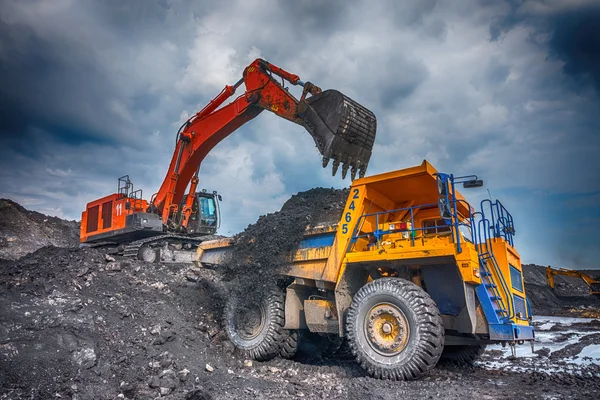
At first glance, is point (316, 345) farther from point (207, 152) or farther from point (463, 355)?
point (207, 152)

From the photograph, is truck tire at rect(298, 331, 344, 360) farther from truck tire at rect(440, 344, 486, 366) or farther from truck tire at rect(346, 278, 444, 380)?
truck tire at rect(440, 344, 486, 366)

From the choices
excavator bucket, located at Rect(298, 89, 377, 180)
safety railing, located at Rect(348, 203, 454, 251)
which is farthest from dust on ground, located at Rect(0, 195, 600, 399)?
excavator bucket, located at Rect(298, 89, 377, 180)

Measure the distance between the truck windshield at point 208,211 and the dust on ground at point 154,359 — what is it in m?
6.07

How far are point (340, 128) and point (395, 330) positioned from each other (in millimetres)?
3777

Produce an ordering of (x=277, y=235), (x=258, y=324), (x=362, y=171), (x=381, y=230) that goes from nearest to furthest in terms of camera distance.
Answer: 1. (x=381, y=230)
2. (x=277, y=235)
3. (x=258, y=324)
4. (x=362, y=171)

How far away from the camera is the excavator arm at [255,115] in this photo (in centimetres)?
830

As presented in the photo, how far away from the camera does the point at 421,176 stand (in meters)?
6.65

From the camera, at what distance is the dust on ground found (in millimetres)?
5152

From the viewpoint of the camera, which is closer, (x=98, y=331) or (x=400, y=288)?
(x=400, y=288)

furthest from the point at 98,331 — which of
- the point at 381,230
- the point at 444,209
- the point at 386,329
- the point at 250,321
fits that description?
the point at 444,209

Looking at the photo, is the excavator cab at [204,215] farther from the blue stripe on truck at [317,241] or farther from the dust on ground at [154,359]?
the blue stripe on truck at [317,241]

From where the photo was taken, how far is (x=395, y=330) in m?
5.95

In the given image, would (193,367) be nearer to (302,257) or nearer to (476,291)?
(302,257)

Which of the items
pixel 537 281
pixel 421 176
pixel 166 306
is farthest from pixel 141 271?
pixel 537 281
